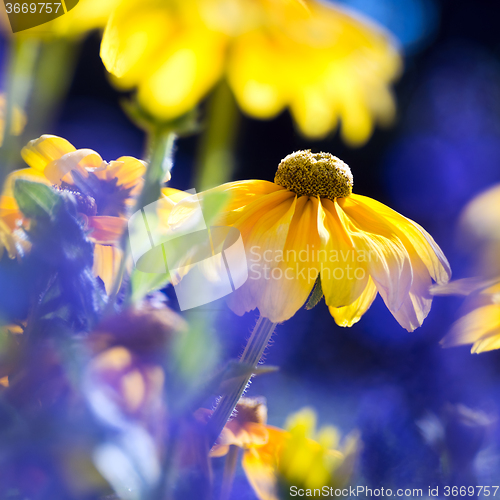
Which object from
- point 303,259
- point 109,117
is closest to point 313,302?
point 303,259

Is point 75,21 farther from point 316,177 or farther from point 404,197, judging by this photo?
point 404,197

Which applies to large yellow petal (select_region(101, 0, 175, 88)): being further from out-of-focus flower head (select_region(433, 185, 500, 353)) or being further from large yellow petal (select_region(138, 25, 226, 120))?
out-of-focus flower head (select_region(433, 185, 500, 353))

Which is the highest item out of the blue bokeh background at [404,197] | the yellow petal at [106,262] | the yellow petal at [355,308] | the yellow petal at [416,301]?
the yellow petal at [106,262]

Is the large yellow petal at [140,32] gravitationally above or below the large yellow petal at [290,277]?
above

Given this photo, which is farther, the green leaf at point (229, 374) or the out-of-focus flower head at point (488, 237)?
the out-of-focus flower head at point (488, 237)

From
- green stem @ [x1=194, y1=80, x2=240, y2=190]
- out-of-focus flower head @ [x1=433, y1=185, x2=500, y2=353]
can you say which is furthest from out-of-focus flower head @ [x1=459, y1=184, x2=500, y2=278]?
green stem @ [x1=194, y1=80, x2=240, y2=190]

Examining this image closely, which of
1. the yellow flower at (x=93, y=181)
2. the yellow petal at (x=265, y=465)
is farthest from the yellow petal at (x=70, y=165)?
the yellow petal at (x=265, y=465)

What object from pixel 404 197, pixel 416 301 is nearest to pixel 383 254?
pixel 416 301

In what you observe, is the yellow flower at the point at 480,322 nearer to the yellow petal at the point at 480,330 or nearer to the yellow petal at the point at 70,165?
the yellow petal at the point at 480,330
